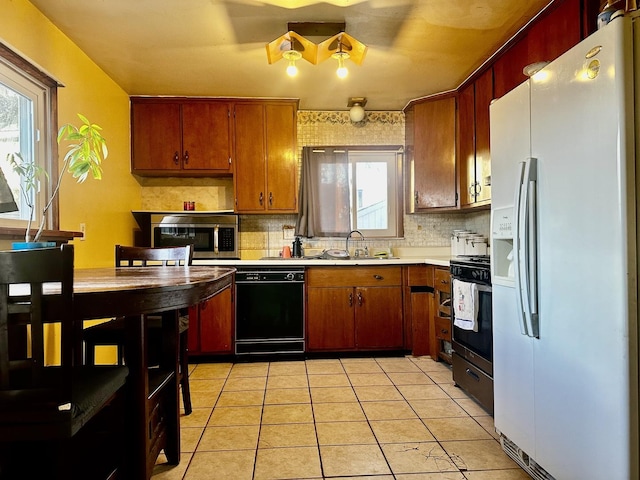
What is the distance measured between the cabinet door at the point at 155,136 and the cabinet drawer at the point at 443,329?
9.06ft

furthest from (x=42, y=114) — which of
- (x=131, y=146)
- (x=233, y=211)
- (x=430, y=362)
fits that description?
(x=430, y=362)

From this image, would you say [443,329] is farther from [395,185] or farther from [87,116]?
[87,116]

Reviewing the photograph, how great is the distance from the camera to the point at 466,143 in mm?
3348

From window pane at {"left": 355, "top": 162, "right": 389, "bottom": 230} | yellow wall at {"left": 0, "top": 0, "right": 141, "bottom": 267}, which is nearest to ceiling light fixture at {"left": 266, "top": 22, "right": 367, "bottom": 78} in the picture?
yellow wall at {"left": 0, "top": 0, "right": 141, "bottom": 267}

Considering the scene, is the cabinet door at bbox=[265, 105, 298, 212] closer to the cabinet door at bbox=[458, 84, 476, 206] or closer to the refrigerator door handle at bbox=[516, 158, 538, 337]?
the cabinet door at bbox=[458, 84, 476, 206]

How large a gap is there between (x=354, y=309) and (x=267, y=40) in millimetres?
2235

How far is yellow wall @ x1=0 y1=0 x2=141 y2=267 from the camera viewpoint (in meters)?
2.15

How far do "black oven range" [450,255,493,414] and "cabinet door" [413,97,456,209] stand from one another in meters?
1.05

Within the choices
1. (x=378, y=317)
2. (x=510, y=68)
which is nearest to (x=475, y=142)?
(x=510, y=68)

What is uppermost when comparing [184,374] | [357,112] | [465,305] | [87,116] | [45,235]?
[357,112]

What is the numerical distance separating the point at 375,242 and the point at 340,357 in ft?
4.02

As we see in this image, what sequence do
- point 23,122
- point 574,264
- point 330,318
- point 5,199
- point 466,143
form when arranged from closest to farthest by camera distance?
point 574,264
point 5,199
point 23,122
point 466,143
point 330,318

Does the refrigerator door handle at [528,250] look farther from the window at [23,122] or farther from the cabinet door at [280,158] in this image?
the window at [23,122]

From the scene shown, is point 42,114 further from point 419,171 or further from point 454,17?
point 419,171
